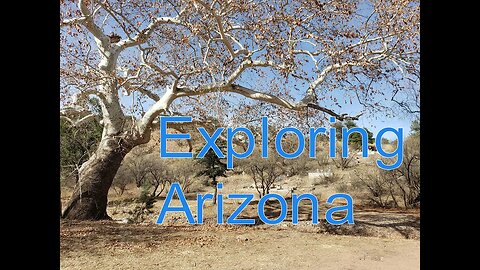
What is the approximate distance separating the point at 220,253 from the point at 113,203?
264 inches

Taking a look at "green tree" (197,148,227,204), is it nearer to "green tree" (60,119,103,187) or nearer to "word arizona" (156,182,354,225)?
"green tree" (60,119,103,187)

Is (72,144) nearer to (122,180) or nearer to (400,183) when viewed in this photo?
(122,180)

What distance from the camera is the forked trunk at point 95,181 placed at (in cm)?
544

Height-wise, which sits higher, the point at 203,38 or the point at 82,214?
the point at 203,38

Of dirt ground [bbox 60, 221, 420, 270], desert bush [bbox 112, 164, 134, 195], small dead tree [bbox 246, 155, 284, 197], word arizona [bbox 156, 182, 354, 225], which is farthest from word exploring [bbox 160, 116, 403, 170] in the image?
desert bush [bbox 112, 164, 134, 195]

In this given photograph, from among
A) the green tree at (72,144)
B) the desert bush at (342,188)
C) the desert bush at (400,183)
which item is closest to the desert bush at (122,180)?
the green tree at (72,144)

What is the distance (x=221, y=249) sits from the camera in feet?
12.9

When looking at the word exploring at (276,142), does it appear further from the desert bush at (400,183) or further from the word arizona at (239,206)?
the desert bush at (400,183)

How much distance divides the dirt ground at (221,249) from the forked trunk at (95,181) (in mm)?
445

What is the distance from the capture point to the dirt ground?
336 cm

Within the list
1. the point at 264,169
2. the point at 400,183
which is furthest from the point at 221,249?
the point at 400,183
